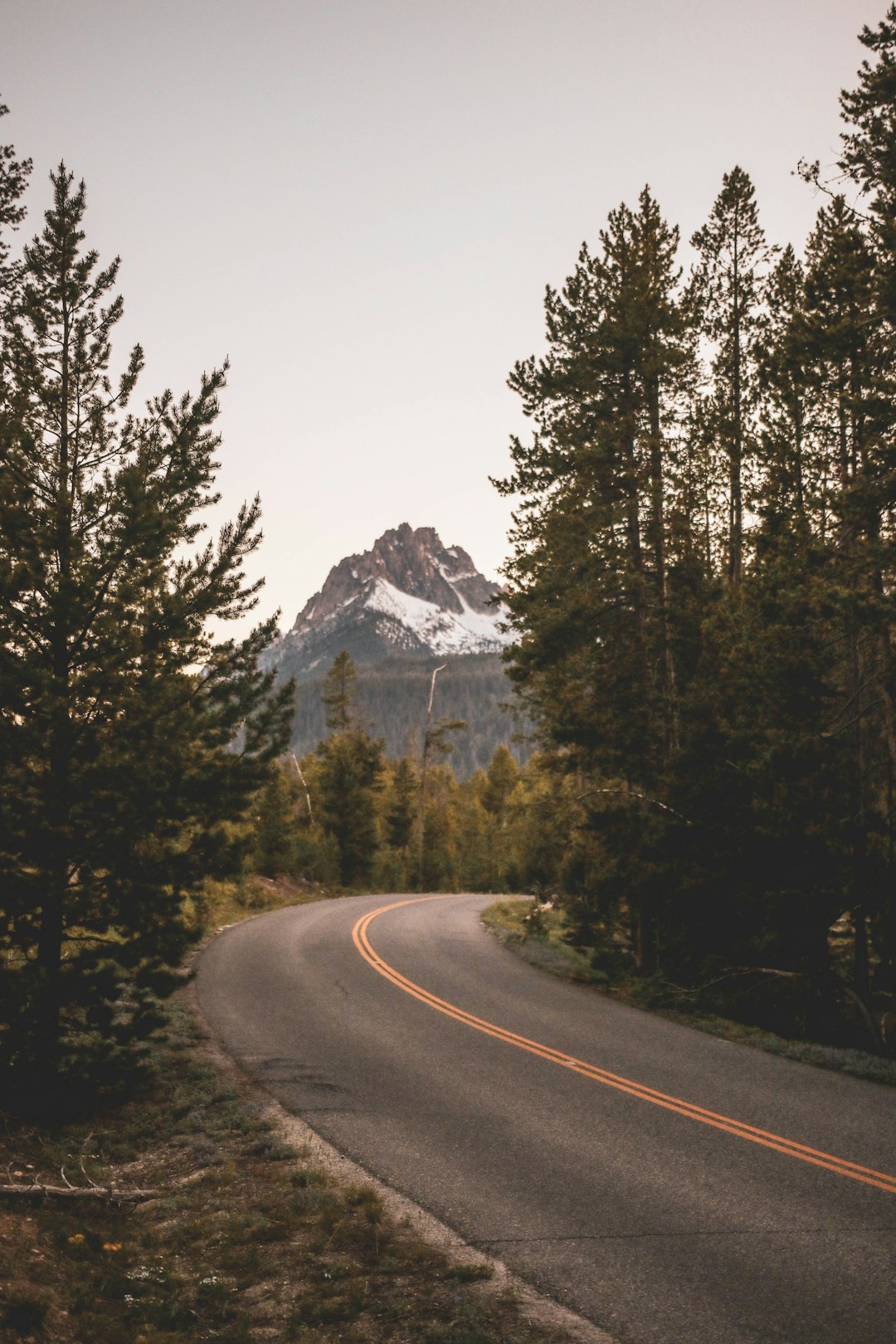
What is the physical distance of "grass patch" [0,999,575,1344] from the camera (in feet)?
16.1

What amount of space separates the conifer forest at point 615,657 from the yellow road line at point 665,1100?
425cm

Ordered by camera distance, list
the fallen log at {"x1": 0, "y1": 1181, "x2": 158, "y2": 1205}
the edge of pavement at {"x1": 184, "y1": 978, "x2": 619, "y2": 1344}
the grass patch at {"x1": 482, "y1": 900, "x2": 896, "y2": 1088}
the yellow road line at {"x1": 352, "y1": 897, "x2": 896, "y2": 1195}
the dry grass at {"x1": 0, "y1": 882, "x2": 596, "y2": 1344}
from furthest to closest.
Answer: the grass patch at {"x1": 482, "y1": 900, "x2": 896, "y2": 1088} < the yellow road line at {"x1": 352, "y1": 897, "x2": 896, "y2": 1195} < the fallen log at {"x1": 0, "y1": 1181, "x2": 158, "y2": 1205} < the edge of pavement at {"x1": 184, "y1": 978, "x2": 619, "y2": 1344} < the dry grass at {"x1": 0, "y1": 882, "x2": 596, "y2": 1344}

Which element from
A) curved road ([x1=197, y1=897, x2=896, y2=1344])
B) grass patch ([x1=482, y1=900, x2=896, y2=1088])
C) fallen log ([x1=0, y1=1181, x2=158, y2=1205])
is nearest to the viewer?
curved road ([x1=197, y1=897, x2=896, y2=1344])

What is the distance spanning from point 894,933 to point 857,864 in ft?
4.12

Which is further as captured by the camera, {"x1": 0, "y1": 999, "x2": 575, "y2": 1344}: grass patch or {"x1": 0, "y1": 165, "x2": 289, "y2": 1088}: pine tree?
{"x1": 0, "y1": 165, "x2": 289, "y2": 1088}: pine tree

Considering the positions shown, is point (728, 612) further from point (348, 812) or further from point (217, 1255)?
point (348, 812)

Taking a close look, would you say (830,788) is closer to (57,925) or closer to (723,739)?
(723,739)

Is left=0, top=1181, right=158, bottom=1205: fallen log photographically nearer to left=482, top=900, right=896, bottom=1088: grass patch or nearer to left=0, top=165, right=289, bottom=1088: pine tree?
left=0, top=165, right=289, bottom=1088: pine tree

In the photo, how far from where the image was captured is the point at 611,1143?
26.3 feet

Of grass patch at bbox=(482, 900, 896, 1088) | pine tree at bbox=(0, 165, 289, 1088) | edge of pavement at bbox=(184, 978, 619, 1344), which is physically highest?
pine tree at bbox=(0, 165, 289, 1088)

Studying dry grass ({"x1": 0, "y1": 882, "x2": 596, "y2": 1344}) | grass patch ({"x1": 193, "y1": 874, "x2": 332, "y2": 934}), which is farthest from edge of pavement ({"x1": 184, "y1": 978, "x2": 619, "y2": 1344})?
grass patch ({"x1": 193, "y1": 874, "x2": 332, "y2": 934})

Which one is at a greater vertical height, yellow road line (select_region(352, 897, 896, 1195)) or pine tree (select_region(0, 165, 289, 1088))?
pine tree (select_region(0, 165, 289, 1088))

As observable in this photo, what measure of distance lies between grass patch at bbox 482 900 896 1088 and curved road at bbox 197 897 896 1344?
490 mm

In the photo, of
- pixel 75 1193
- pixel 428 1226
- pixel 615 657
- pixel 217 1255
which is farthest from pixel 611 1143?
pixel 615 657
